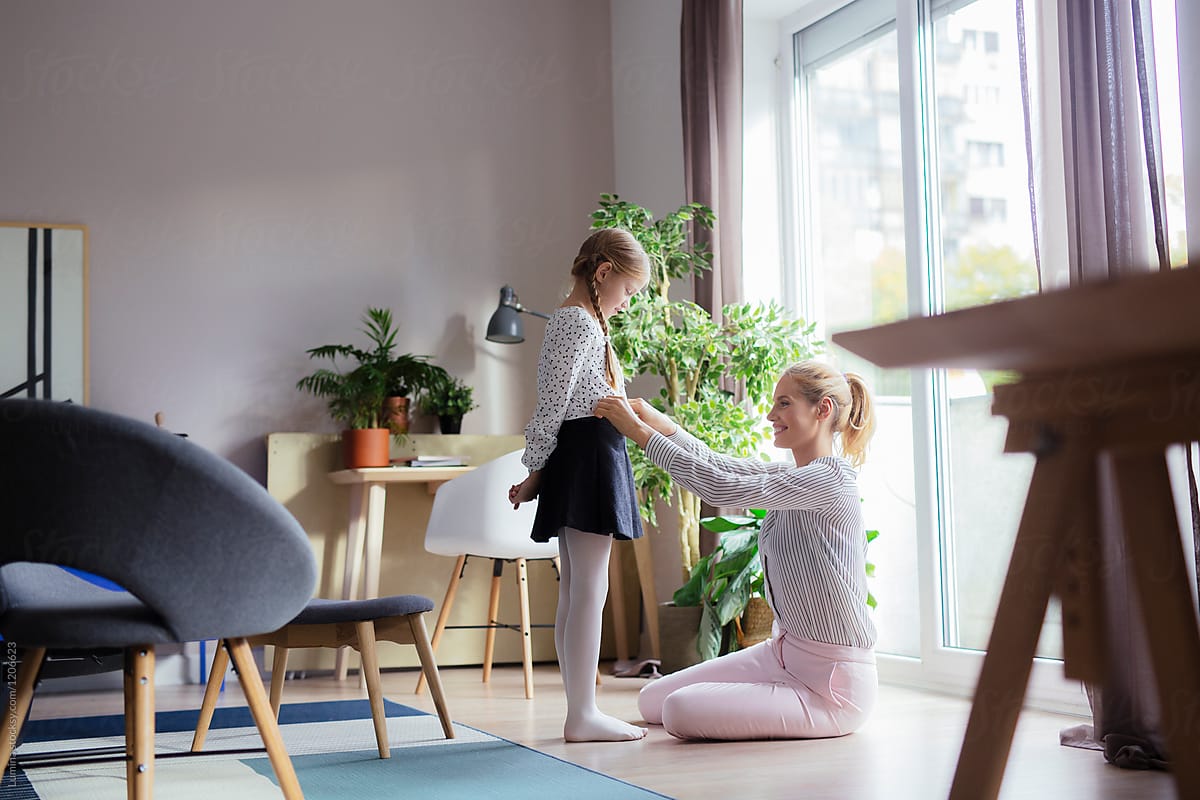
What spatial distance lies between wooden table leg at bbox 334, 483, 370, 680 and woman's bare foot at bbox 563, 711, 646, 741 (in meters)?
1.55

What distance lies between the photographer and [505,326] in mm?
4426

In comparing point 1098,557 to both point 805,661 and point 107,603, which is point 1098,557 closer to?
point 107,603

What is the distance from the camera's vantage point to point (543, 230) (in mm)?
4891

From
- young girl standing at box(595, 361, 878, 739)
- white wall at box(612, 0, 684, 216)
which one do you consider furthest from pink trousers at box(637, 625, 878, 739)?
white wall at box(612, 0, 684, 216)

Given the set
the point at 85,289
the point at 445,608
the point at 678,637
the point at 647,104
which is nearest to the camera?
the point at 678,637

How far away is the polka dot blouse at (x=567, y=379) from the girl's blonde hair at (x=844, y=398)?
43cm

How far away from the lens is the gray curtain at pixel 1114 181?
2264 millimetres

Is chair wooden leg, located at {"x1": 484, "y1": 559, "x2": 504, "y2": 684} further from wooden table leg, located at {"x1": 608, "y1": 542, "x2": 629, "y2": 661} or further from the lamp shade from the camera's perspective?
the lamp shade

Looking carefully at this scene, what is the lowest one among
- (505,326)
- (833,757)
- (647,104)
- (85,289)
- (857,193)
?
(833,757)

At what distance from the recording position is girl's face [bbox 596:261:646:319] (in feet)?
8.65

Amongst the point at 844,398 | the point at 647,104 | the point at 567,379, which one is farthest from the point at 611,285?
the point at 647,104

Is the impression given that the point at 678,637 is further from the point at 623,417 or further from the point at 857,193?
the point at 857,193

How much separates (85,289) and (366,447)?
3.91 ft

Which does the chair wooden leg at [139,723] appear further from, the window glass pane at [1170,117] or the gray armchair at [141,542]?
the window glass pane at [1170,117]
